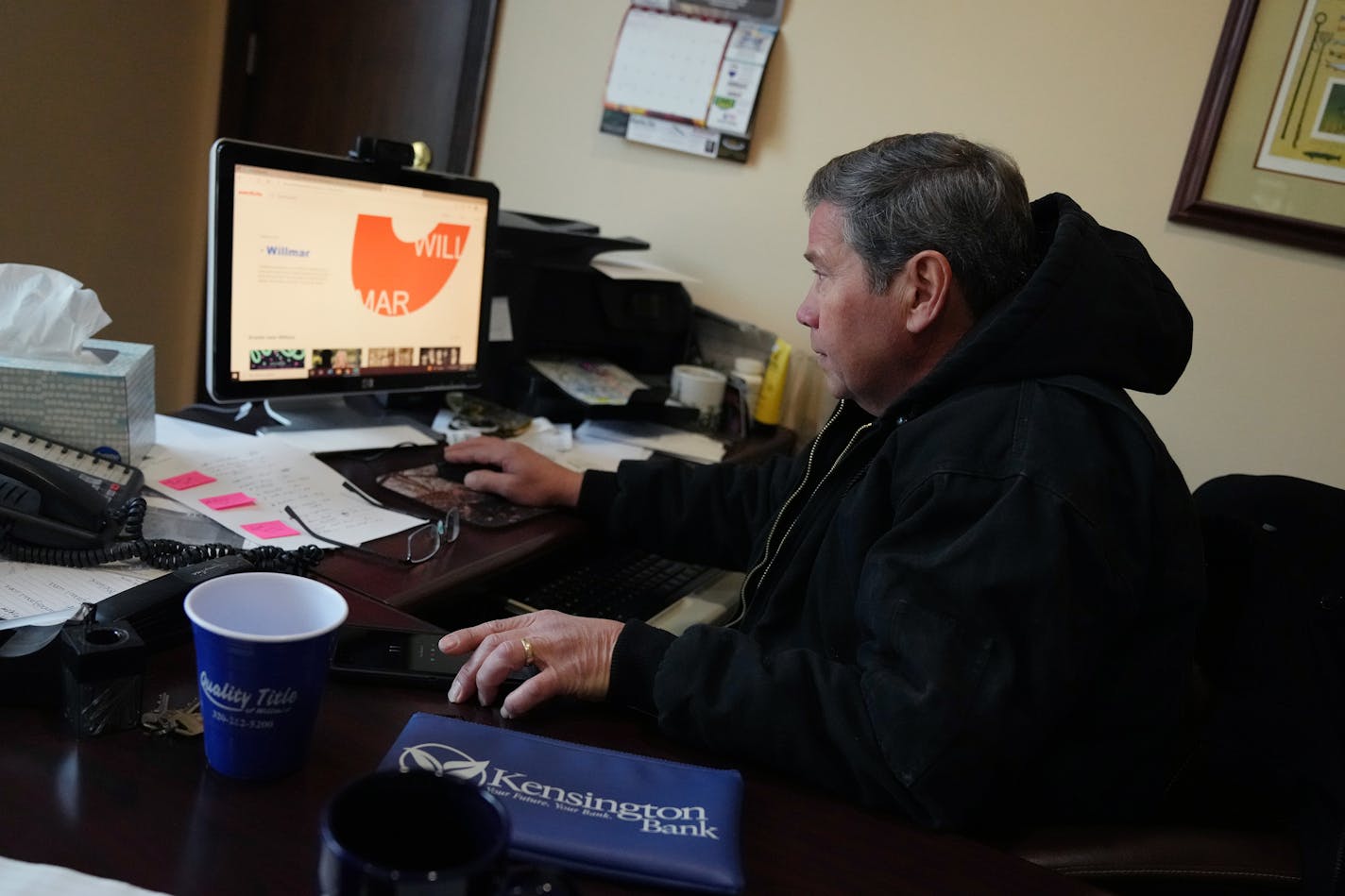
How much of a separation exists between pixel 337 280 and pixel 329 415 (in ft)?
0.80

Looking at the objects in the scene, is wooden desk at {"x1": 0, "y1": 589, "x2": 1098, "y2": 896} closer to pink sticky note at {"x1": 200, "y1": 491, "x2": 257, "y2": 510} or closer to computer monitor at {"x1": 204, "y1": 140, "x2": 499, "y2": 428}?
pink sticky note at {"x1": 200, "y1": 491, "x2": 257, "y2": 510}

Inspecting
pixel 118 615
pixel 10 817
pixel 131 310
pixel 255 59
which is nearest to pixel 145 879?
pixel 10 817

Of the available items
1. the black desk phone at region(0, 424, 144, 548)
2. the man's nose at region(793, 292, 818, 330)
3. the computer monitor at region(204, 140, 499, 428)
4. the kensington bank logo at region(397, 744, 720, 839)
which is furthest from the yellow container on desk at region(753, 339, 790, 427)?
the kensington bank logo at region(397, 744, 720, 839)

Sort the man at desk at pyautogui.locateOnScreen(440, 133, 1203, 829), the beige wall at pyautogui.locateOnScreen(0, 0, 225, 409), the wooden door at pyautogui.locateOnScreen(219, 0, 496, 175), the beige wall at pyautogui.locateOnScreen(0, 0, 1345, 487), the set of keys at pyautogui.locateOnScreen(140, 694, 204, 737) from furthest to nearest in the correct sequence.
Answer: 1. the wooden door at pyautogui.locateOnScreen(219, 0, 496, 175)
2. the beige wall at pyautogui.locateOnScreen(0, 0, 225, 409)
3. the beige wall at pyautogui.locateOnScreen(0, 0, 1345, 487)
4. the man at desk at pyautogui.locateOnScreen(440, 133, 1203, 829)
5. the set of keys at pyautogui.locateOnScreen(140, 694, 204, 737)

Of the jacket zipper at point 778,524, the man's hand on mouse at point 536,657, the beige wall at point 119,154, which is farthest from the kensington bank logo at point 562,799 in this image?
the beige wall at point 119,154

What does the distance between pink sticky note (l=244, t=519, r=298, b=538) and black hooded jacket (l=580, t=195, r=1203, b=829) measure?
1.60 feet

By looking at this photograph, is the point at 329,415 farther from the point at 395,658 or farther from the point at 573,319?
the point at 395,658

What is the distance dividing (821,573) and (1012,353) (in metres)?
0.31

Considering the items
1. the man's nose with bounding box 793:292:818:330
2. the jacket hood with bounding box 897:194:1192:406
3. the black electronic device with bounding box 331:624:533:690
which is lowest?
the black electronic device with bounding box 331:624:533:690

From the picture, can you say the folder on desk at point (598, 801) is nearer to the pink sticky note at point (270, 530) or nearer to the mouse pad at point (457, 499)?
the pink sticky note at point (270, 530)

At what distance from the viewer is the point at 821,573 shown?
114 centimetres

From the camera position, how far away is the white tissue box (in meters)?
1.20

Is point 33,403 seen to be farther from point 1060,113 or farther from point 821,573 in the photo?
point 1060,113

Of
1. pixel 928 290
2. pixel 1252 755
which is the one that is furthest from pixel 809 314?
pixel 1252 755
